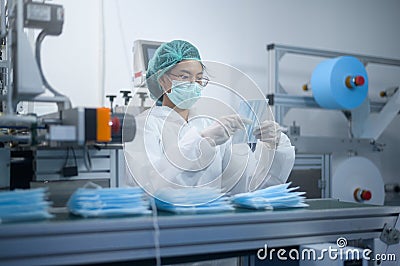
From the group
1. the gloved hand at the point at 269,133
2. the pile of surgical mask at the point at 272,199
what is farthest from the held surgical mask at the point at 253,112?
the pile of surgical mask at the point at 272,199

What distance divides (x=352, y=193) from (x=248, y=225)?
1777mm

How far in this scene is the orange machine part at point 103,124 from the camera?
0.78 m

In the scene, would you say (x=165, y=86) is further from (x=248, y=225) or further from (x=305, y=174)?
(x=305, y=174)

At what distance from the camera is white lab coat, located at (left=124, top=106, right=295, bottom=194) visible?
→ 117 cm

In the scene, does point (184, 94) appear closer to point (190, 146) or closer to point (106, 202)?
point (190, 146)

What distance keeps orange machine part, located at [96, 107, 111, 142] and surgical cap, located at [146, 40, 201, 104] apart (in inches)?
28.3

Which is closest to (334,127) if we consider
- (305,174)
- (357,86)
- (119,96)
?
(357,86)

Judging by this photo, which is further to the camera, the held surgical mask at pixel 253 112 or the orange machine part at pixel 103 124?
the held surgical mask at pixel 253 112

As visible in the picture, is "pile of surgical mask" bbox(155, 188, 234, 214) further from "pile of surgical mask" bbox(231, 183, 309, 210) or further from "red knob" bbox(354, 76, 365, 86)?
"red knob" bbox(354, 76, 365, 86)

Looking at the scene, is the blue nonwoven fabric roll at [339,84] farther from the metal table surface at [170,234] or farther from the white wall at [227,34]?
the metal table surface at [170,234]

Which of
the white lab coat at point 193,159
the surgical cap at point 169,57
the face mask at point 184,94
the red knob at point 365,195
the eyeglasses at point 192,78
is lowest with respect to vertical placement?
the red knob at point 365,195

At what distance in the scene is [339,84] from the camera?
7.99 feet

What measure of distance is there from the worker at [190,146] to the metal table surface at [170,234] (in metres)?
0.26

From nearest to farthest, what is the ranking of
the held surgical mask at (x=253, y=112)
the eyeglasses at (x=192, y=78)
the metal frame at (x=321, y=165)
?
the held surgical mask at (x=253, y=112) → the eyeglasses at (x=192, y=78) → the metal frame at (x=321, y=165)
